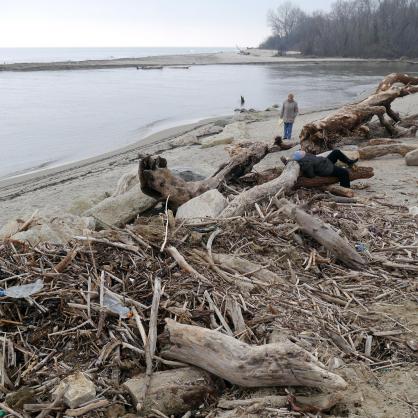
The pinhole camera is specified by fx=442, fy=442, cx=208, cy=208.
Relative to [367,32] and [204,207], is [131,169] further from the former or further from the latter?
[367,32]

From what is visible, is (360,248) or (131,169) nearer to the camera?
(360,248)

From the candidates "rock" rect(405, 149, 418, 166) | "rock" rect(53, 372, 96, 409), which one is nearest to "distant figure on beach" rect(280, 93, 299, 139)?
"rock" rect(405, 149, 418, 166)

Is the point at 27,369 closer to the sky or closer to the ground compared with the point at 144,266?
closer to the ground

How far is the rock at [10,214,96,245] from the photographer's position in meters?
5.13

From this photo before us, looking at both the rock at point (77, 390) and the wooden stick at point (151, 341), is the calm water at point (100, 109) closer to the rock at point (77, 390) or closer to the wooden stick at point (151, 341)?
the wooden stick at point (151, 341)

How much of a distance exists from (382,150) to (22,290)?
10.0 meters

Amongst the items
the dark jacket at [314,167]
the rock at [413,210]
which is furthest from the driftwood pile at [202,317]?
the dark jacket at [314,167]

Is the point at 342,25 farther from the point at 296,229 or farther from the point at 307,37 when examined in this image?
the point at 296,229

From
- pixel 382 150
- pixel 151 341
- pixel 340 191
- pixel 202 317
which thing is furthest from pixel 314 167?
pixel 151 341

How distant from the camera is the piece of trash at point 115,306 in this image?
379 centimetres

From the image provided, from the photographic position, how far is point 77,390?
3068 mm

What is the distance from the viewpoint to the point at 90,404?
118 inches

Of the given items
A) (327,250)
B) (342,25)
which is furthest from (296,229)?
(342,25)

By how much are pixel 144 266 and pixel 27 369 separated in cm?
143
